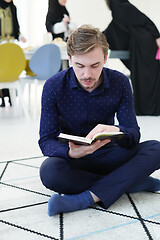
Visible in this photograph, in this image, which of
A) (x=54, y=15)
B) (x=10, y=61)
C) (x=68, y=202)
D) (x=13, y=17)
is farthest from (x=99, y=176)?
(x=54, y=15)

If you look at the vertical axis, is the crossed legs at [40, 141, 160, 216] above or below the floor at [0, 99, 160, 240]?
above

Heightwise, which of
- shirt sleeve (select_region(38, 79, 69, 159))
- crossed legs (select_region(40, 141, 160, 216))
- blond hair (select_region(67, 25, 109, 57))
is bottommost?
crossed legs (select_region(40, 141, 160, 216))

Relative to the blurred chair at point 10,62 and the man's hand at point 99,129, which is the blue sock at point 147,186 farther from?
the blurred chair at point 10,62

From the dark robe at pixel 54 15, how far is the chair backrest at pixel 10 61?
1.14 m

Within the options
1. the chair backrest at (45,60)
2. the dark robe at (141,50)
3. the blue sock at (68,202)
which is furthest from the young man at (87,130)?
the dark robe at (141,50)

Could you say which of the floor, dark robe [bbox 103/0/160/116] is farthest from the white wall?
the floor

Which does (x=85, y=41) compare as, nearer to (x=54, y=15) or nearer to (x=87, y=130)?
(x=87, y=130)

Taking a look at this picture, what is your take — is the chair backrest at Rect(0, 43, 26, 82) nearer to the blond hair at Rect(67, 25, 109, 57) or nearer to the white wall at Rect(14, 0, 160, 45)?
the blond hair at Rect(67, 25, 109, 57)

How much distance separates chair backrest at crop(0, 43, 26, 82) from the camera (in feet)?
9.05

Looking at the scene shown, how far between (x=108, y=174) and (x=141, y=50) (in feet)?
7.32

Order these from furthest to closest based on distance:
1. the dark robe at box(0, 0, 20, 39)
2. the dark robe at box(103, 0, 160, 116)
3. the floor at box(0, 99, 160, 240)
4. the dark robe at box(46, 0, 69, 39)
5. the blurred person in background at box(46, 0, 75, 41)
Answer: the dark robe at box(46, 0, 69, 39), the blurred person in background at box(46, 0, 75, 41), the dark robe at box(0, 0, 20, 39), the dark robe at box(103, 0, 160, 116), the floor at box(0, 99, 160, 240)

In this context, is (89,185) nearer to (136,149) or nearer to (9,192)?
(136,149)

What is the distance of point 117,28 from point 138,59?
1.38ft

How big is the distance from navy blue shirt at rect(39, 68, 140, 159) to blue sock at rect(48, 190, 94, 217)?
175 mm
